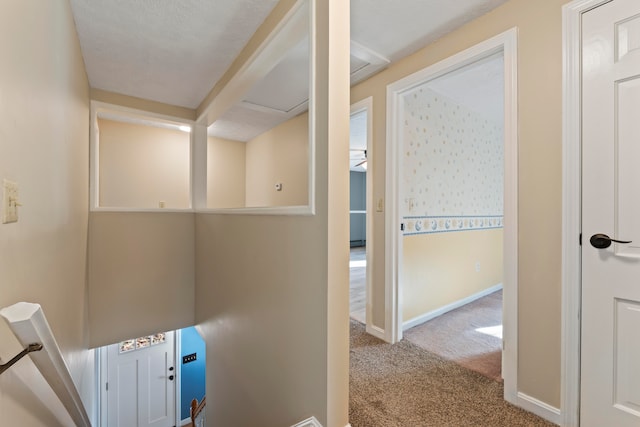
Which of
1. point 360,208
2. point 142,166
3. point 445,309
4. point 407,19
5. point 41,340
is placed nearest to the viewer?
point 41,340

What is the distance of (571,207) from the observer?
140cm

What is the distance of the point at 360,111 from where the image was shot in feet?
8.62

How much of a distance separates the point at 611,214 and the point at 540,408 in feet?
3.45

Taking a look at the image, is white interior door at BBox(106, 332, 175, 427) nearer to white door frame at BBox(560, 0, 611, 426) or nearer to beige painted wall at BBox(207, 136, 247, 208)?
beige painted wall at BBox(207, 136, 247, 208)

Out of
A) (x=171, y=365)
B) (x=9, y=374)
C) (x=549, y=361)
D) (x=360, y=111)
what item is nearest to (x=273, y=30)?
(x=360, y=111)

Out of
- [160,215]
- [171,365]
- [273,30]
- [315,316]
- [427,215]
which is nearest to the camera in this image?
[315,316]

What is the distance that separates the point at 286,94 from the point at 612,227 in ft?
8.86

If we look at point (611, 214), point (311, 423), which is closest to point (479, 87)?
point (611, 214)

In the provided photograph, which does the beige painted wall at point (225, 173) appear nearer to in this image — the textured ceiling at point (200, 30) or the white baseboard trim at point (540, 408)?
the textured ceiling at point (200, 30)

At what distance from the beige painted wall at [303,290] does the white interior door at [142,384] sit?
317cm

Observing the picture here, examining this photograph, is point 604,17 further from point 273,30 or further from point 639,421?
point 639,421

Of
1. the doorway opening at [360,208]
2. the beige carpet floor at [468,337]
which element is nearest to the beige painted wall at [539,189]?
the beige carpet floor at [468,337]

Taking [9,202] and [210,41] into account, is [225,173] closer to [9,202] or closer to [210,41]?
[210,41]

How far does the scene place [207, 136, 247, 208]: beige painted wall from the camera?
4.60 metres
